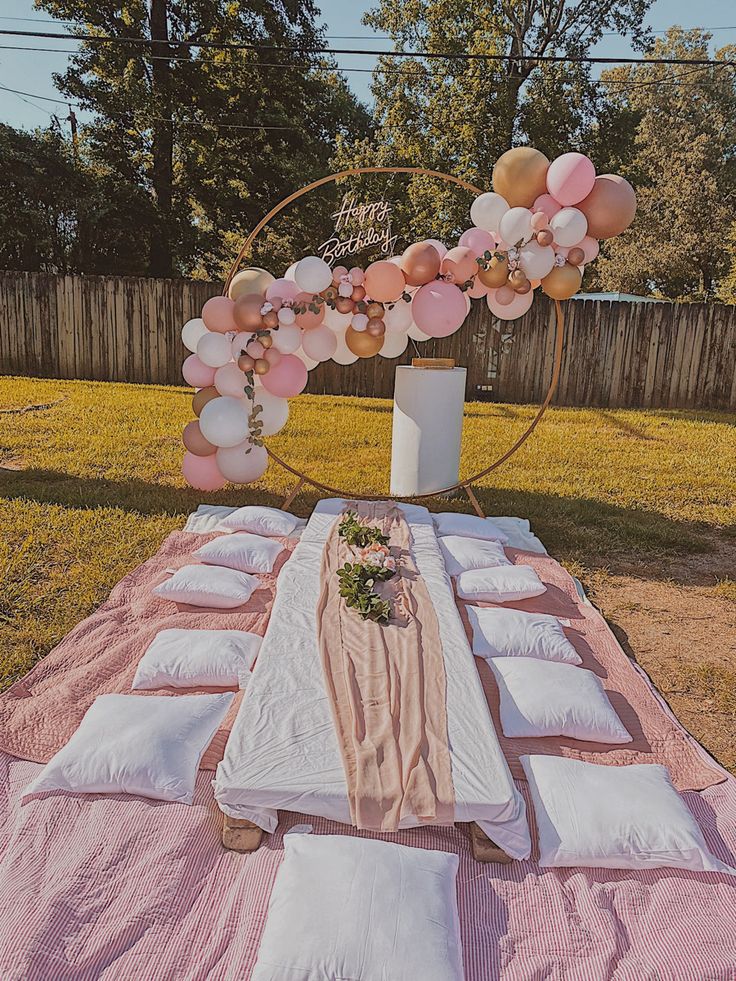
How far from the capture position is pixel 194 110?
1577 cm

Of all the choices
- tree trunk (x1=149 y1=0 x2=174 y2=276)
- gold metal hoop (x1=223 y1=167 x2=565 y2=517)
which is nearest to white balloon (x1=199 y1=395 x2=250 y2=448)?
gold metal hoop (x1=223 y1=167 x2=565 y2=517)

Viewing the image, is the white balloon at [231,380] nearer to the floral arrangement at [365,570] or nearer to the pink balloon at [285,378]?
the pink balloon at [285,378]

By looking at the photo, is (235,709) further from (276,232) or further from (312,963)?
(276,232)

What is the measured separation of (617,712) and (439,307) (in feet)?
8.59

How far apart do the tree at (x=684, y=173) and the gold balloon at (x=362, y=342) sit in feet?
63.6

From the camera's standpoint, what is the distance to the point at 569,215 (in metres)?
4.43

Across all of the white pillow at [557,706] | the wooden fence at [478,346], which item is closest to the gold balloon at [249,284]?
the white pillow at [557,706]

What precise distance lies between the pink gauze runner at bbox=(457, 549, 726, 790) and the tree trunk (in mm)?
13895

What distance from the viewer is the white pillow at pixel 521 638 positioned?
373cm

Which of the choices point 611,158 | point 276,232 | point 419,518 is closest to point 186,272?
point 276,232

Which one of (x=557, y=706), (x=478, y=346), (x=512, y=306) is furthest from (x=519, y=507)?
(x=478, y=346)

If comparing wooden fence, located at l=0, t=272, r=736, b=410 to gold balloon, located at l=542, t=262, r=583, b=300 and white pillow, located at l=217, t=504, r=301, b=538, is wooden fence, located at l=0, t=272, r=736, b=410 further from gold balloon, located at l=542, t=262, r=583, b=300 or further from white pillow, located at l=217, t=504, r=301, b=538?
gold balloon, located at l=542, t=262, r=583, b=300

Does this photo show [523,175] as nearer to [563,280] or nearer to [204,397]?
[563,280]

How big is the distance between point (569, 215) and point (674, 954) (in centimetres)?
372
